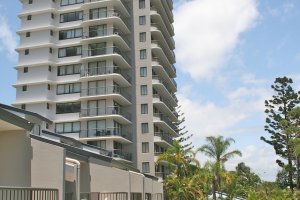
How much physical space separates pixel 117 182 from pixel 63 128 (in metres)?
34.6

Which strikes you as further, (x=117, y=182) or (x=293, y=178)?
(x=293, y=178)

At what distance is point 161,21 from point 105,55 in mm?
14676

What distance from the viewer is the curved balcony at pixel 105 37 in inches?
2400

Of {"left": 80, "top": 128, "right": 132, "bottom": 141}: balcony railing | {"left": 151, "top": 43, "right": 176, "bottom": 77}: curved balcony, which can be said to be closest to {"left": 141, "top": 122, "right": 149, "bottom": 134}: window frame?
{"left": 80, "top": 128, "right": 132, "bottom": 141}: balcony railing

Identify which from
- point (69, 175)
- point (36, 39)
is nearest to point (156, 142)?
point (36, 39)

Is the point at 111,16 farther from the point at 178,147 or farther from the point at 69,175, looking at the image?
the point at 69,175

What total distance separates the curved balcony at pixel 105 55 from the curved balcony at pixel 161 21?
29.3 ft

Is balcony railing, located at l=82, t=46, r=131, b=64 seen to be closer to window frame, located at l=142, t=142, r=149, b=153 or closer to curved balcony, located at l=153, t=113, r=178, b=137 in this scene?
curved balcony, located at l=153, t=113, r=178, b=137

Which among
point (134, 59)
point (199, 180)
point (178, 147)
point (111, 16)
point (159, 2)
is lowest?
point (199, 180)

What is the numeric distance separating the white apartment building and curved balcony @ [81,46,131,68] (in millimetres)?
135

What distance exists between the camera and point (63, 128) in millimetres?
60375

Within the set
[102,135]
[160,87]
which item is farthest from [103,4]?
[102,135]

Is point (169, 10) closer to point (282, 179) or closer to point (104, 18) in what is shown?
point (104, 18)

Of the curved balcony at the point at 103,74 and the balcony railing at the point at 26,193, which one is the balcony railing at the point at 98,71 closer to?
the curved balcony at the point at 103,74
